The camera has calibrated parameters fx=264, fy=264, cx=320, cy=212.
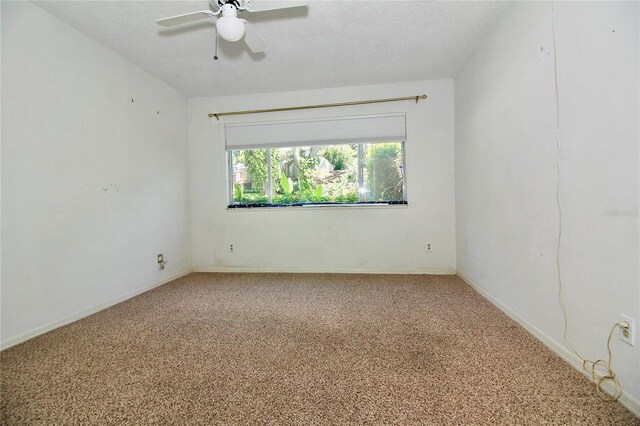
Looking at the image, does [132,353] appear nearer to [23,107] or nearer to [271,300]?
[271,300]

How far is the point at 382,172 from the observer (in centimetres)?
356

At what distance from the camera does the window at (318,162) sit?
3512 millimetres

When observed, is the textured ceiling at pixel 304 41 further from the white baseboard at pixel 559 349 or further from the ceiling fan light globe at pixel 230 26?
the white baseboard at pixel 559 349

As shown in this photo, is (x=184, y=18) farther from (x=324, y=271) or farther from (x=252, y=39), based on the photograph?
(x=324, y=271)

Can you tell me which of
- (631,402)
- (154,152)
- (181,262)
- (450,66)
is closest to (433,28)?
(450,66)

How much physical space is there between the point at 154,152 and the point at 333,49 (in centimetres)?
234

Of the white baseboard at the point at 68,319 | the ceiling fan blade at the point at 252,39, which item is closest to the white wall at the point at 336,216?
the white baseboard at the point at 68,319

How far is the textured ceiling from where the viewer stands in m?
2.05

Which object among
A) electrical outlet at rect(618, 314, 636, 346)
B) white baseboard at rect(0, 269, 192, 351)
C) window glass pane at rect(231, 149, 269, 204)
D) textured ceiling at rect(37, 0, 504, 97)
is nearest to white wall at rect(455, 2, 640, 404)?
electrical outlet at rect(618, 314, 636, 346)

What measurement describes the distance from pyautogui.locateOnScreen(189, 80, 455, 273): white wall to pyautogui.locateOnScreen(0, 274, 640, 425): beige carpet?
3.67ft

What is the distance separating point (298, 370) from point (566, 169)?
184 centimetres

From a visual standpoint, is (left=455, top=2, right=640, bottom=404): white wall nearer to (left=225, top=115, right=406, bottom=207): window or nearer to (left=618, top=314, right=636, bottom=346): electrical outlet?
(left=618, top=314, right=636, bottom=346): electrical outlet

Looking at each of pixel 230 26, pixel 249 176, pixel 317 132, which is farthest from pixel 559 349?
pixel 249 176

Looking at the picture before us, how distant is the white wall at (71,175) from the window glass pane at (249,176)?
3.15 ft
